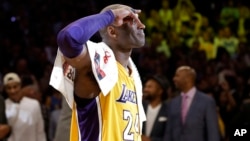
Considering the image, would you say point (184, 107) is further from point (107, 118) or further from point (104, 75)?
point (104, 75)

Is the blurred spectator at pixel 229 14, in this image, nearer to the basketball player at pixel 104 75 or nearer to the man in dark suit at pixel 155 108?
the man in dark suit at pixel 155 108

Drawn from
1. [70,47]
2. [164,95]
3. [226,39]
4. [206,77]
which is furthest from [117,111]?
[226,39]

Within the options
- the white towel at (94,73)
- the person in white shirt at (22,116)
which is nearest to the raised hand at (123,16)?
the white towel at (94,73)

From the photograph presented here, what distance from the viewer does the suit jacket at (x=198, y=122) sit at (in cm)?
739

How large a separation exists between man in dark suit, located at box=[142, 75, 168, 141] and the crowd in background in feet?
4.87

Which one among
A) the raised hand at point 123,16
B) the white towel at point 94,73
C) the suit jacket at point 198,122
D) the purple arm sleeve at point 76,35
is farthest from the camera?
the suit jacket at point 198,122

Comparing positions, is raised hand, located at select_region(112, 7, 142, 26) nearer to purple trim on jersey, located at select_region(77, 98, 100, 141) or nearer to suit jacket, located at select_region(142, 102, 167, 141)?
purple trim on jersey, located at select_region(77, 98, 100, 141)

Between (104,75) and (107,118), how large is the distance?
26 cm

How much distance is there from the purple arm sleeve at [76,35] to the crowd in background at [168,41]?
590 cm

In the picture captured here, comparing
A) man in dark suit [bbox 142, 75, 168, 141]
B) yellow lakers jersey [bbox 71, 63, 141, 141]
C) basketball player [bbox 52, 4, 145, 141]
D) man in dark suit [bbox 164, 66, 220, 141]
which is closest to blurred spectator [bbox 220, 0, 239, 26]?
man in dark suit [bbox 142, 75, 168, 141]

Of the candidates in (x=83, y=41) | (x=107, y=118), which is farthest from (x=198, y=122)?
(x=83, y=41)

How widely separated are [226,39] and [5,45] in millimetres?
3896

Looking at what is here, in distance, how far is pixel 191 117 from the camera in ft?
24.5

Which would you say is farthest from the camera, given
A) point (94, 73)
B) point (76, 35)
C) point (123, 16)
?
point (123, 16)
